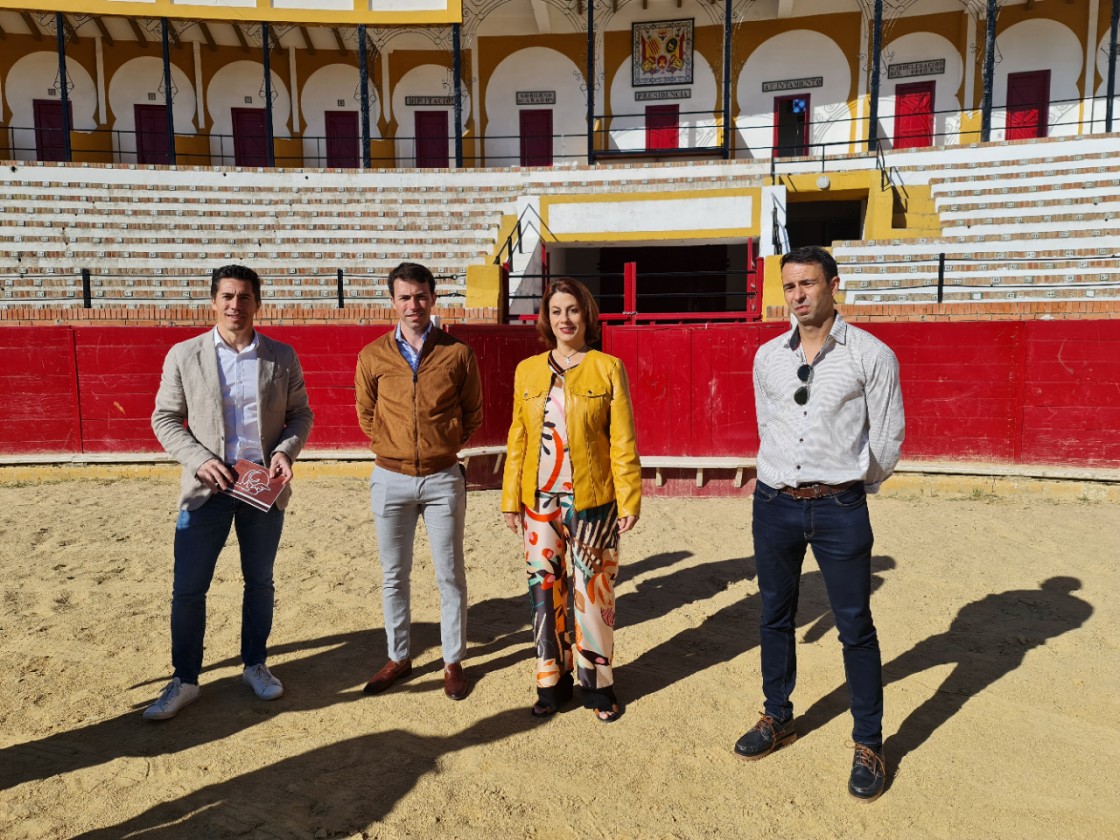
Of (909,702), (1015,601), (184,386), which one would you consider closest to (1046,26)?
(1015,601)

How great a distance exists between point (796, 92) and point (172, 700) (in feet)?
61.1

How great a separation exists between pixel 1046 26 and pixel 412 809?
20.7 metres

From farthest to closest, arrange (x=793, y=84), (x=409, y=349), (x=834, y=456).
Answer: (x=793, y=84) → (x=409, y=349) → (x=834, y=456)

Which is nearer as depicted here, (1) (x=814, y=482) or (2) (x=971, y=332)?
(1) (x=814, y=482)

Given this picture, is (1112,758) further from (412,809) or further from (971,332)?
(971,332)

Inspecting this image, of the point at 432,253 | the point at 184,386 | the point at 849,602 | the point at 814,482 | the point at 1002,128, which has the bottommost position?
the point at 849,602

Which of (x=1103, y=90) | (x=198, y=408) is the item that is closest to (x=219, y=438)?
(x=198, y=408)

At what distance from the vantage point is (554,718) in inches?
129

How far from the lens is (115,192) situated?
1510 cm

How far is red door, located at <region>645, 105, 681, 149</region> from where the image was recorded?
18.4 m

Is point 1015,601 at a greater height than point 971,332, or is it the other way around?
point 971,332

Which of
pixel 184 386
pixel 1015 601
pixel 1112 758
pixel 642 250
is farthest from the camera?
pixel 642 250

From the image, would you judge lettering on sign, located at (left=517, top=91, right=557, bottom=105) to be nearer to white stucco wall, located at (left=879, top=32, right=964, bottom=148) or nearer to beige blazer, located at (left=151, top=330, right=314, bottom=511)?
white stucco wall, located at (left=879, top=32, right=964, bottom=148)

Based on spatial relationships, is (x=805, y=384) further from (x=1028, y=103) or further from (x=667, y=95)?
(x=1028, y=103)
